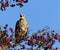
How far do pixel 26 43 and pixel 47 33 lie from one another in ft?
1.57

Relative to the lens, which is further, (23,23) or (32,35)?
(23,23)

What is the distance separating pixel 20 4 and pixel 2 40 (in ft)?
2.87

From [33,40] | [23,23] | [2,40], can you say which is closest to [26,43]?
[33,40]

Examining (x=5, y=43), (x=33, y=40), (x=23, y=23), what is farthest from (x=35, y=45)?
→ (x=23, y=23)

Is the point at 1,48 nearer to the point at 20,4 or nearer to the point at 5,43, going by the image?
the point at 5,43

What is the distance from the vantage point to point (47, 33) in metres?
6.78

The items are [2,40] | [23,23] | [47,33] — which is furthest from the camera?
[23,23]

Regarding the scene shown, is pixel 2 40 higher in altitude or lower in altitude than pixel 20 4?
lower

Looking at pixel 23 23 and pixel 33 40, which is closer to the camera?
pixel 33 40

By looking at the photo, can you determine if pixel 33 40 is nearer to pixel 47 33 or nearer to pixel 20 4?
pixel 47 33

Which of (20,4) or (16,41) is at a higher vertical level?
(20,4)

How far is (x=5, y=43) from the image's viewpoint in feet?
20.8

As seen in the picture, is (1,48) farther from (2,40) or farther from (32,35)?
(32,35)

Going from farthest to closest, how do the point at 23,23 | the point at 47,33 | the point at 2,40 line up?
1. the point at 23,23
2. the point at 47,33
3. the point at 2,40
